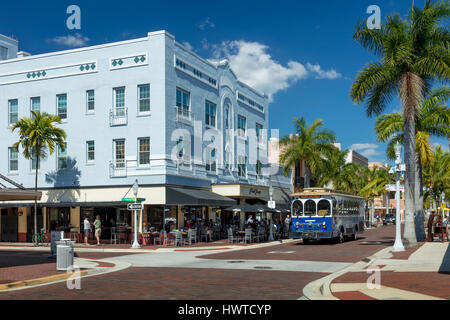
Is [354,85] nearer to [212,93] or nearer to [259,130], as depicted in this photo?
[212,93]

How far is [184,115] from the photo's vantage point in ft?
114

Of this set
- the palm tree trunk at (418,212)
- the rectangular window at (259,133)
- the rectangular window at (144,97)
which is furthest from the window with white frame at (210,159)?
the palm tree trunk at (418,212)

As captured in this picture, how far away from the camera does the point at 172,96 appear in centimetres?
3300

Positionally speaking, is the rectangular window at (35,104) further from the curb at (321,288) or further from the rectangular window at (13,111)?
the curb at (321,288)

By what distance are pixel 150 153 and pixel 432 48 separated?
17.3 metres

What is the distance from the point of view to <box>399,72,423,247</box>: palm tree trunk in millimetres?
26234

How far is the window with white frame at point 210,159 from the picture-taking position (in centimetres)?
3797

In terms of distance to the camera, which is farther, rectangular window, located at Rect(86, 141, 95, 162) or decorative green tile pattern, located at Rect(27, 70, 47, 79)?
decorative green tile pattern, located at Rect(27, 70, 47, 79)

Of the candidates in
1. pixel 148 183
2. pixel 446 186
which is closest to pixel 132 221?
pixel 148 183

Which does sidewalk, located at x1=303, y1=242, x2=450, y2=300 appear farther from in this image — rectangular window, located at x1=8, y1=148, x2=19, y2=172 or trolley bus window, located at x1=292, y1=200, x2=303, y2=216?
rectangular window, located at x1=8, y1=148, x2=19, y2=172

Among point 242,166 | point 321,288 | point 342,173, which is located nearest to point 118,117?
point 242,166

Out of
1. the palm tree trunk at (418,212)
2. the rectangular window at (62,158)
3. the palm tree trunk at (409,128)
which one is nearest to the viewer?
the palm tree trunk at (409,128)

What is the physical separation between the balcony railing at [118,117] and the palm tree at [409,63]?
46.8 ft

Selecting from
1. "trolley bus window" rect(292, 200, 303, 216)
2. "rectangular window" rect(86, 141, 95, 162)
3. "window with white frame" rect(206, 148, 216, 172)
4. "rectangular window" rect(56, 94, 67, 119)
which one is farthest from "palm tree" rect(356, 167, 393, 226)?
"rectangular window" rect(56, 94, 67, 119)
